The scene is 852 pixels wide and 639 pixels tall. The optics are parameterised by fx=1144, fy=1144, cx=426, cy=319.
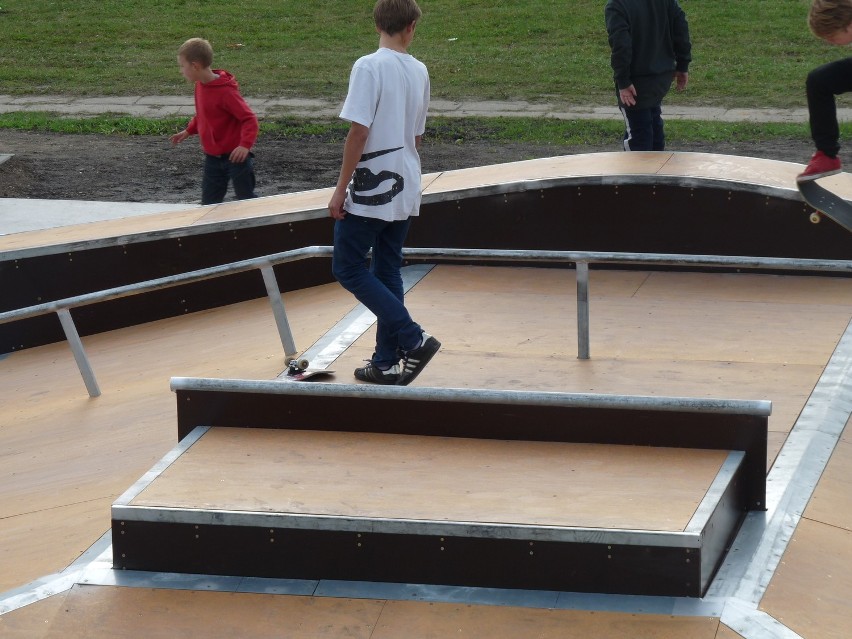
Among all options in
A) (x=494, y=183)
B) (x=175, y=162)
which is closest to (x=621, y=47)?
(x=494, y=183)

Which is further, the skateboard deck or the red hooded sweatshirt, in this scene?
the red hooded sweatshirt

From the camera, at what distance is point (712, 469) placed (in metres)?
4.58

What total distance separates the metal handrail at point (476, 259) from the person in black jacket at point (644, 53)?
108 inches

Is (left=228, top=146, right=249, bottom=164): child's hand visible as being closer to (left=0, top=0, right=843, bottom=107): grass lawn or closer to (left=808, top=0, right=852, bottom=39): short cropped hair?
(left=808, top=0, right=852, bottom=39): short cropped hair

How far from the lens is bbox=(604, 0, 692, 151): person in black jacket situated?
8.68 m

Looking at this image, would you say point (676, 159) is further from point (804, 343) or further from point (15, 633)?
point (15, 633)

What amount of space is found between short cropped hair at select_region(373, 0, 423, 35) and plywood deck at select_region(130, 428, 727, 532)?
188 centimetres

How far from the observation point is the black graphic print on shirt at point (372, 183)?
5434mm

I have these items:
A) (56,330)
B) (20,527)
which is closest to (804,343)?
(20,527)

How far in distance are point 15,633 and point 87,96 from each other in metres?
17.3

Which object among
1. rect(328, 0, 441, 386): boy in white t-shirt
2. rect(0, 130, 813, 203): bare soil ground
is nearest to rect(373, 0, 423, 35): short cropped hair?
rect(328, 0, 441, 386): boy in white t-shirt

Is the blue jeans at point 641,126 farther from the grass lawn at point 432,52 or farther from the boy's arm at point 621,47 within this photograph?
the grass lawn at point 432,52

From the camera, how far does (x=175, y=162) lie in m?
15.5

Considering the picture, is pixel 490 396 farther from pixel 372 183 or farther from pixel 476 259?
pixel 476 259
